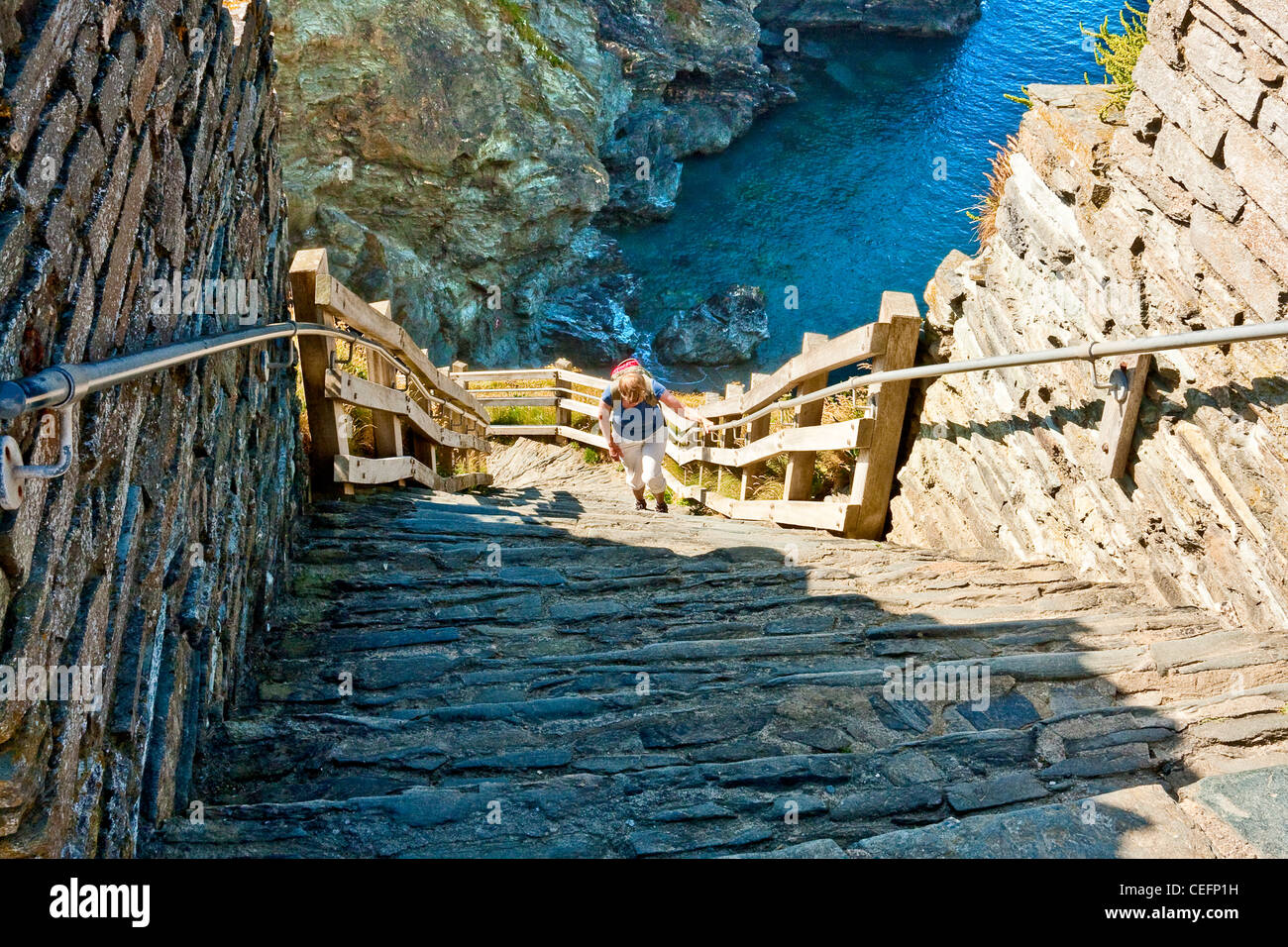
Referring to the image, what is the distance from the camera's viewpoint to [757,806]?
2.44 metres

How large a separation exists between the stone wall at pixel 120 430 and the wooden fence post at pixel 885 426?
123 inches

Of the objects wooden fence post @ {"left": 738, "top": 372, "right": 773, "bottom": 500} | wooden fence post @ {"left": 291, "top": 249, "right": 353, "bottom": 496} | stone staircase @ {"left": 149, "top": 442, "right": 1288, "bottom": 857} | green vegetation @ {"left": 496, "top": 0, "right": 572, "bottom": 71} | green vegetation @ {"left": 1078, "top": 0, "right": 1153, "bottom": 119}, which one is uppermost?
green vegetation @ {"left": 496, "top": 0, "right": 572, "bottom": 71}

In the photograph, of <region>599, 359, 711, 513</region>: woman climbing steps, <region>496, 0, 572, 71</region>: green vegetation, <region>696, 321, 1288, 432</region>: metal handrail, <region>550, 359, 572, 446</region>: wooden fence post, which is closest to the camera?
<region>696, 321, 1288, 432</region>: metal handrail

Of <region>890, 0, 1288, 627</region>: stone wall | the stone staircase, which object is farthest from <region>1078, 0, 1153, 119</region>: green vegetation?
the stone staircase

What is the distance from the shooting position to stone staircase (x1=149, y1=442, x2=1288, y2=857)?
229 centimetres

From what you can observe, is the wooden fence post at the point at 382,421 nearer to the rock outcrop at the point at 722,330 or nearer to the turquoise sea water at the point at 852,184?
the turquoise sea water at the point at 852,184

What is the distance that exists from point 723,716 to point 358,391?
2.84 m

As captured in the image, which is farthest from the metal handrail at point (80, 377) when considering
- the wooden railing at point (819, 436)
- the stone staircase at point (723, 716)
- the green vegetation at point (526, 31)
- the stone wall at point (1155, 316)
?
the green vegetation at point (526, 31)

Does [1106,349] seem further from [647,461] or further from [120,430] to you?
[647,461]

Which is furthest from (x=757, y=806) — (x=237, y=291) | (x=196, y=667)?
(x=237, y=291)

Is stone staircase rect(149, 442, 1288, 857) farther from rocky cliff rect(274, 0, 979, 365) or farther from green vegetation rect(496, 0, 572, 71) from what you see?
green vegetation rect(496, 0, 572, 71)

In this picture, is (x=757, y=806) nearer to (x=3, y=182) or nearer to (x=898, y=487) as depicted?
(x=3, y=182)

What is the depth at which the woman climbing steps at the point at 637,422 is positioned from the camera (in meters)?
6.31

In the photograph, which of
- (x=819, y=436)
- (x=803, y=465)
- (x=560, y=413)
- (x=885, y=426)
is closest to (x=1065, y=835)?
(x=885, y=426)
